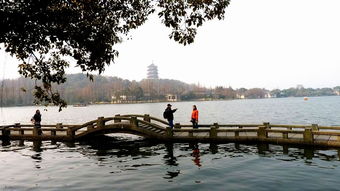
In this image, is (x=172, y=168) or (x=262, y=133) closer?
(x=172, y=168)

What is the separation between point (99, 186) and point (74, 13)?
7.08 m

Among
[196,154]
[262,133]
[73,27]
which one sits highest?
[73,27]

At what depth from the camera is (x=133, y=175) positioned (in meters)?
12.9

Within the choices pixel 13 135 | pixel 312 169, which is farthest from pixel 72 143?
pixel 312 169

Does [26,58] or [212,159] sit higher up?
[26,58]

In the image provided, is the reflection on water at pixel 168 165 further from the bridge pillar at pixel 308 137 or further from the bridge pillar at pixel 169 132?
the bridge pillar at pixel 169 132

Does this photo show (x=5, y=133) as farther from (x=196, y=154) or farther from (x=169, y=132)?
(x=196, y=154)

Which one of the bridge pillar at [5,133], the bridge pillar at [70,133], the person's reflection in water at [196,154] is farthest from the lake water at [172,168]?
the bridge pillar at [5,133]

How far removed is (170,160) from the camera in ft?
51.3

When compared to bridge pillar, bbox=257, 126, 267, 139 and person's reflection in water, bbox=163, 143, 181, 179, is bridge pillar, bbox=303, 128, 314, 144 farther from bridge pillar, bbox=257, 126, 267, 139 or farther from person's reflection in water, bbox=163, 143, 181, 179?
person's reflection in water, bbox=163, 143, 181, 179

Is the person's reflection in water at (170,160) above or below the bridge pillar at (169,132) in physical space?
below

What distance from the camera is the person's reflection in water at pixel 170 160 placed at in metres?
12.8

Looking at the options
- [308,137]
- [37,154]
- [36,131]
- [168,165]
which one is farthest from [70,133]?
[308,137]

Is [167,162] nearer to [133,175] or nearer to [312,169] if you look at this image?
[133,175]
